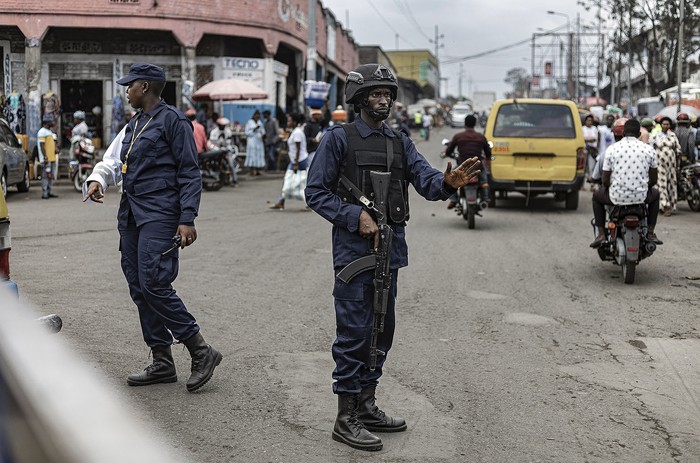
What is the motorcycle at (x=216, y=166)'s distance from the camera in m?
21.1

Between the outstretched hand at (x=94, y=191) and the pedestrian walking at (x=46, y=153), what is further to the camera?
the pedestrian walking at (x=46, y=153)

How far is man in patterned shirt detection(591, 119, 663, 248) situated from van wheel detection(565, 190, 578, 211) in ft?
25.7

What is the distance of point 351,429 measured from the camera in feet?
15.8

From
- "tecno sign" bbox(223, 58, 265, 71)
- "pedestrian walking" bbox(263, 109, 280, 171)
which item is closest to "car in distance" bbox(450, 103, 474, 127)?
"tecno sign" bbox(223, 58, 265, 71)

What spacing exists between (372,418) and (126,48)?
26.2 m

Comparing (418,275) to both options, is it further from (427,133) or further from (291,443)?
(427,133)

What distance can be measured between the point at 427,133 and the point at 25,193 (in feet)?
110

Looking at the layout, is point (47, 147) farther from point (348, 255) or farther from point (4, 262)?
point (348, 255)

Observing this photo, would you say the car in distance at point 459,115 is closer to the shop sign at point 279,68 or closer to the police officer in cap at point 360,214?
the shop sign at point 279,68

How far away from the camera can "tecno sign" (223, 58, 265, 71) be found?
2995cm

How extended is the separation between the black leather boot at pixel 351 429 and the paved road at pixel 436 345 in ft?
0.22

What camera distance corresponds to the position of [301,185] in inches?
648

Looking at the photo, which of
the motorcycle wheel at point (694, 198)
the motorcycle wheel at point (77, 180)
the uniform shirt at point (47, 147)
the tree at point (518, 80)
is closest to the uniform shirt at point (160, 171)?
the uniform shirt at point (47, 147)

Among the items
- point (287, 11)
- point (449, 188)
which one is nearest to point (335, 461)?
point (449, 188)
